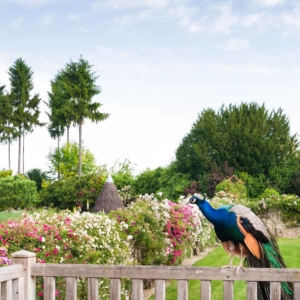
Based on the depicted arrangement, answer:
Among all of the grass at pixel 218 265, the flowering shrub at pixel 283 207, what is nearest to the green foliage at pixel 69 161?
the flowering shrub at pixel 283 207

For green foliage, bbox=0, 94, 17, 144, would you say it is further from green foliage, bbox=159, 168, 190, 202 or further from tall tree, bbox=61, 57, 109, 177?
green foliage, bbox=159, 168, 190, 202

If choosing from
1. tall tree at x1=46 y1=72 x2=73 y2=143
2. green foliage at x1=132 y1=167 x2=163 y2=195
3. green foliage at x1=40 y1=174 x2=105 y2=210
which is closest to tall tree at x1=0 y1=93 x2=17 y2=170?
tall tree at x1=46 y1=72 x2=73 y2=143

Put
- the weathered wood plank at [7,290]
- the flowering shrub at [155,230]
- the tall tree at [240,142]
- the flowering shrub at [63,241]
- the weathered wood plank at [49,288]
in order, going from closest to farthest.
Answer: the weathered wood plank at [7,290]
the weathered wood plank at [49,288]
the flowering shrub at [63,241]
the flowering shrub at [155,230]
the tall tree at [240,142]

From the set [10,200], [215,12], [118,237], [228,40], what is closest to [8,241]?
[118,237]

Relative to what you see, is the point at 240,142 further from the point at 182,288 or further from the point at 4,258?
the point at 182,288

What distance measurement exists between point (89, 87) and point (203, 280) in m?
38.5

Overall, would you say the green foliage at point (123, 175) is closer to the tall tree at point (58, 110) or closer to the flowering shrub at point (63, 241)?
the tall tree at point (58, 110)

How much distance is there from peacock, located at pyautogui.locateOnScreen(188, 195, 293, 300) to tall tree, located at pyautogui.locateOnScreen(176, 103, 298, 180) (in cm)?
3099

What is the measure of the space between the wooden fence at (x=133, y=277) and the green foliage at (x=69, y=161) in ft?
129

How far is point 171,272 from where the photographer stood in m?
3.68

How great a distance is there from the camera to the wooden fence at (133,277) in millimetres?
3598

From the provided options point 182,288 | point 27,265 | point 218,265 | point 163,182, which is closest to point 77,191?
point 163,182

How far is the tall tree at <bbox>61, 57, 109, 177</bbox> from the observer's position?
132 feet

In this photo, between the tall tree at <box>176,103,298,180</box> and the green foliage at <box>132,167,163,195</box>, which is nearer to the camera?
the tall tree at <box>176,103,298,180</box>
